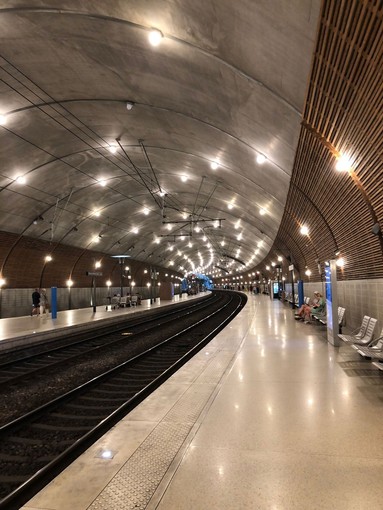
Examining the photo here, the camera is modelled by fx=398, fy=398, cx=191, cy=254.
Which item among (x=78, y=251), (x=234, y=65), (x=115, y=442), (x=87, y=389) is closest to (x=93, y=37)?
(x=234, y=65)

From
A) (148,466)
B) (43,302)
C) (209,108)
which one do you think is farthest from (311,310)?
(43,302)

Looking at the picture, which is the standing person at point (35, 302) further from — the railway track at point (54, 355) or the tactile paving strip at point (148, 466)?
the tactile paving strip at point (148, 466)

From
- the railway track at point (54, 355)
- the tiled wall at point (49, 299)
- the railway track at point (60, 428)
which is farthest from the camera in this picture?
the tiled wall at point (49, 299)

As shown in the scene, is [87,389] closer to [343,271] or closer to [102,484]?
[102,484]

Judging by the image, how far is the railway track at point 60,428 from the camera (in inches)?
165

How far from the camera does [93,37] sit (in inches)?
341

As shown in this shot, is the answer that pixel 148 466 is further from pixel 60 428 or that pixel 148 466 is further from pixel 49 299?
pixel 49 299

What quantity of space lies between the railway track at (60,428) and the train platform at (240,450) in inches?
27.4

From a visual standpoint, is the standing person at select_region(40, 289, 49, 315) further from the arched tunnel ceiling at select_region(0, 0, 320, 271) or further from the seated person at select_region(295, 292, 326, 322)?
the seated person at select_region(295, 292, 326, 322)

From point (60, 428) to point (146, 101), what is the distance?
358 inches

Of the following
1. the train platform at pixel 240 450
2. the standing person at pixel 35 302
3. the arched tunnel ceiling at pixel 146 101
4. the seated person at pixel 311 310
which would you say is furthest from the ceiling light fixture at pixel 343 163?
the standing person at pixel 35 302

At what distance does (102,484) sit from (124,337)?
1304cm

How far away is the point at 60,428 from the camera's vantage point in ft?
19.2

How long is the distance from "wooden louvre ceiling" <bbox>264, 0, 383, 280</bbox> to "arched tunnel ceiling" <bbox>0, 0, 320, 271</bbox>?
1.42 feet
